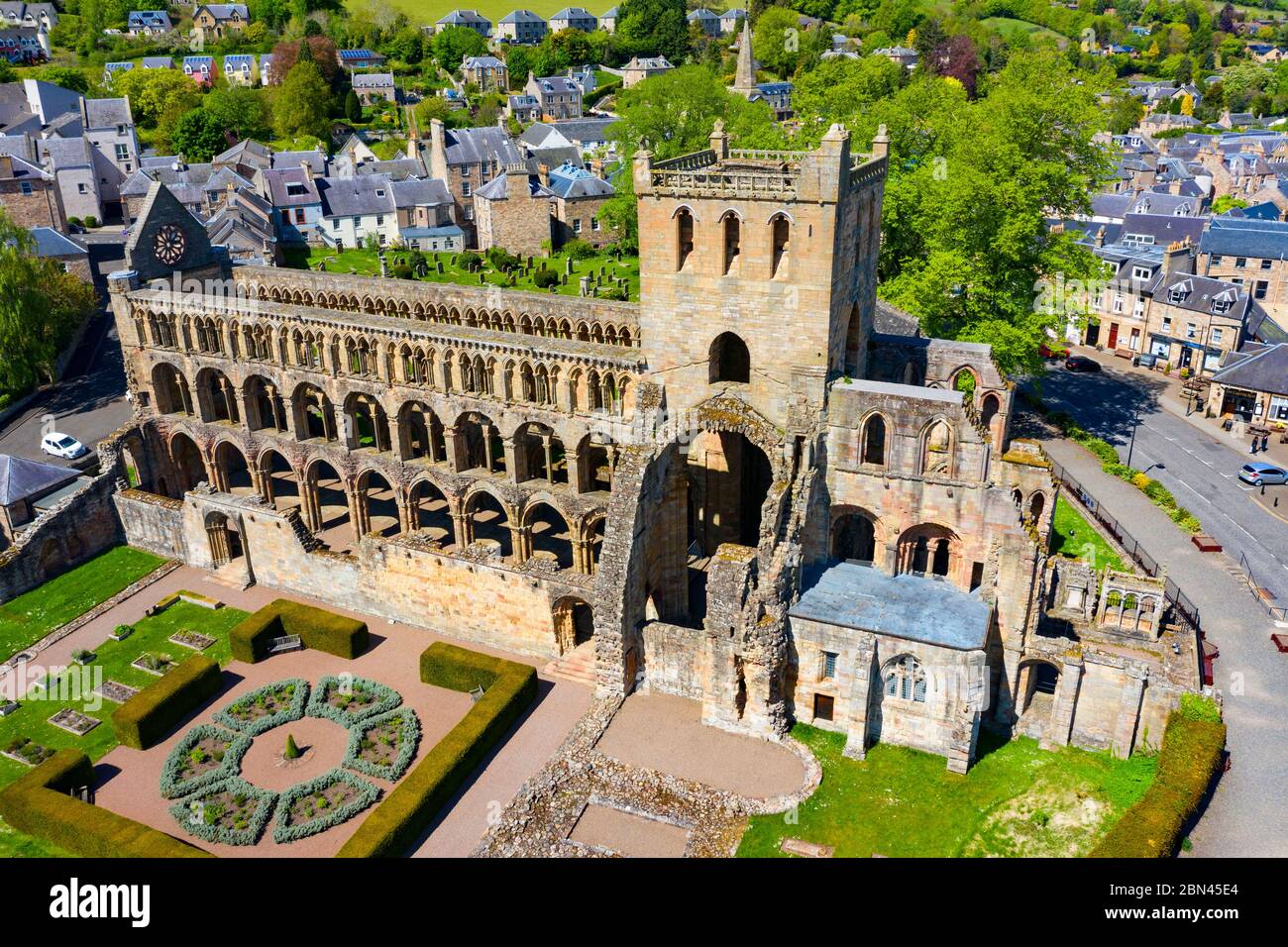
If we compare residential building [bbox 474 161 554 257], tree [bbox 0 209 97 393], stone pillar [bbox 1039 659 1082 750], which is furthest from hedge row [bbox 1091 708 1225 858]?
residential building [bbox 474 161 554 257]

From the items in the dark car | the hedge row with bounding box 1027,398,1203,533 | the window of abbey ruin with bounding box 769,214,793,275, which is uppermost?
the window of abbey ruin with bounding box 769,214,793,275

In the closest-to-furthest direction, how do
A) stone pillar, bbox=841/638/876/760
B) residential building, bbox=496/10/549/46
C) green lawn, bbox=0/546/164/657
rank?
1. stone pillar, bbox=841/638/876/760
2. green lawn, bbox=0/546/164/657
3. residential building, bbox=496/10/549/46

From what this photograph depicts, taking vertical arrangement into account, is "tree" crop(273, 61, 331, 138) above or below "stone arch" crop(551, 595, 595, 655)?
above

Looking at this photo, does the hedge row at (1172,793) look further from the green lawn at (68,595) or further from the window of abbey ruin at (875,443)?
the green lawn at (68,595)

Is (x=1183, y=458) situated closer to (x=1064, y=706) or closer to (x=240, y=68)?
(x=1064, y=706)

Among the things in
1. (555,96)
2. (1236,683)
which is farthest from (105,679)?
(555,96)

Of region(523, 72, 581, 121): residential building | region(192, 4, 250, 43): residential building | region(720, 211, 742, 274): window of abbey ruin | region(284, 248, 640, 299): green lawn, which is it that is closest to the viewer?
region(720, 211, 742, 274): window of abbey ruin

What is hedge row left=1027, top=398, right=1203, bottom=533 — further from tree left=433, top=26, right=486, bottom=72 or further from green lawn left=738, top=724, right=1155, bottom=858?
tree left=433, top=26, right=486, bottom=72
